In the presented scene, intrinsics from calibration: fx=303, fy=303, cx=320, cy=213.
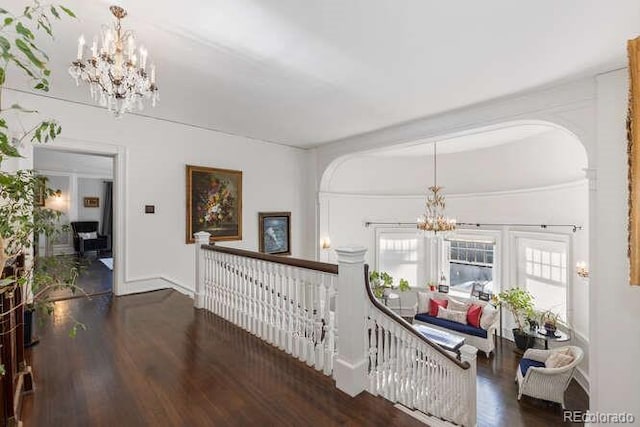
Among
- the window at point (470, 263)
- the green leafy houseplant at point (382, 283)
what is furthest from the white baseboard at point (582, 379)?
the green leafy houseplant at point (382, 283)

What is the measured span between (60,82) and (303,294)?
3638mm

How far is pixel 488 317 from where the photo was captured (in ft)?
20.8

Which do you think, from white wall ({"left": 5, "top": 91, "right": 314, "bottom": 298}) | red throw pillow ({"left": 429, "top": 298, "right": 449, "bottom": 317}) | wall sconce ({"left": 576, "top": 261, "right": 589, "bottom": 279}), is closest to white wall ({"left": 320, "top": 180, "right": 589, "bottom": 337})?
wall sconce ({"left": 576, "top": 261, "right": 589, "bottom": 279})

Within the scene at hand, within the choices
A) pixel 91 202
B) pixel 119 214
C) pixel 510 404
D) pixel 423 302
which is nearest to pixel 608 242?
pixel 510 404

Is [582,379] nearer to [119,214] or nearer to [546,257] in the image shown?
[546,257]

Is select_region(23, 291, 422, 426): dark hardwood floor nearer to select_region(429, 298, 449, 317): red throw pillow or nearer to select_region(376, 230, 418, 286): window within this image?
select_region(429, 298, 449, 317): red throw pillow

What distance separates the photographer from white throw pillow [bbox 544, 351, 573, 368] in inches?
172

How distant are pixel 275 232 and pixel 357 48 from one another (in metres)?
4.13

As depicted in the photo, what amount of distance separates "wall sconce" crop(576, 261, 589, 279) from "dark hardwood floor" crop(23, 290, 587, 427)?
4.75 meters

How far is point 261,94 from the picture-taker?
147 inches

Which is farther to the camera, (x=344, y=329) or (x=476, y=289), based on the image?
(x=476, y=289)

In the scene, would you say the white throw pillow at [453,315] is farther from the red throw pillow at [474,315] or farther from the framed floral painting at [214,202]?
the framed floral painting at [214,202]

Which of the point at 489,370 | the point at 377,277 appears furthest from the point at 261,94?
the point at 489,370

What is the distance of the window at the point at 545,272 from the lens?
18.8 feet
